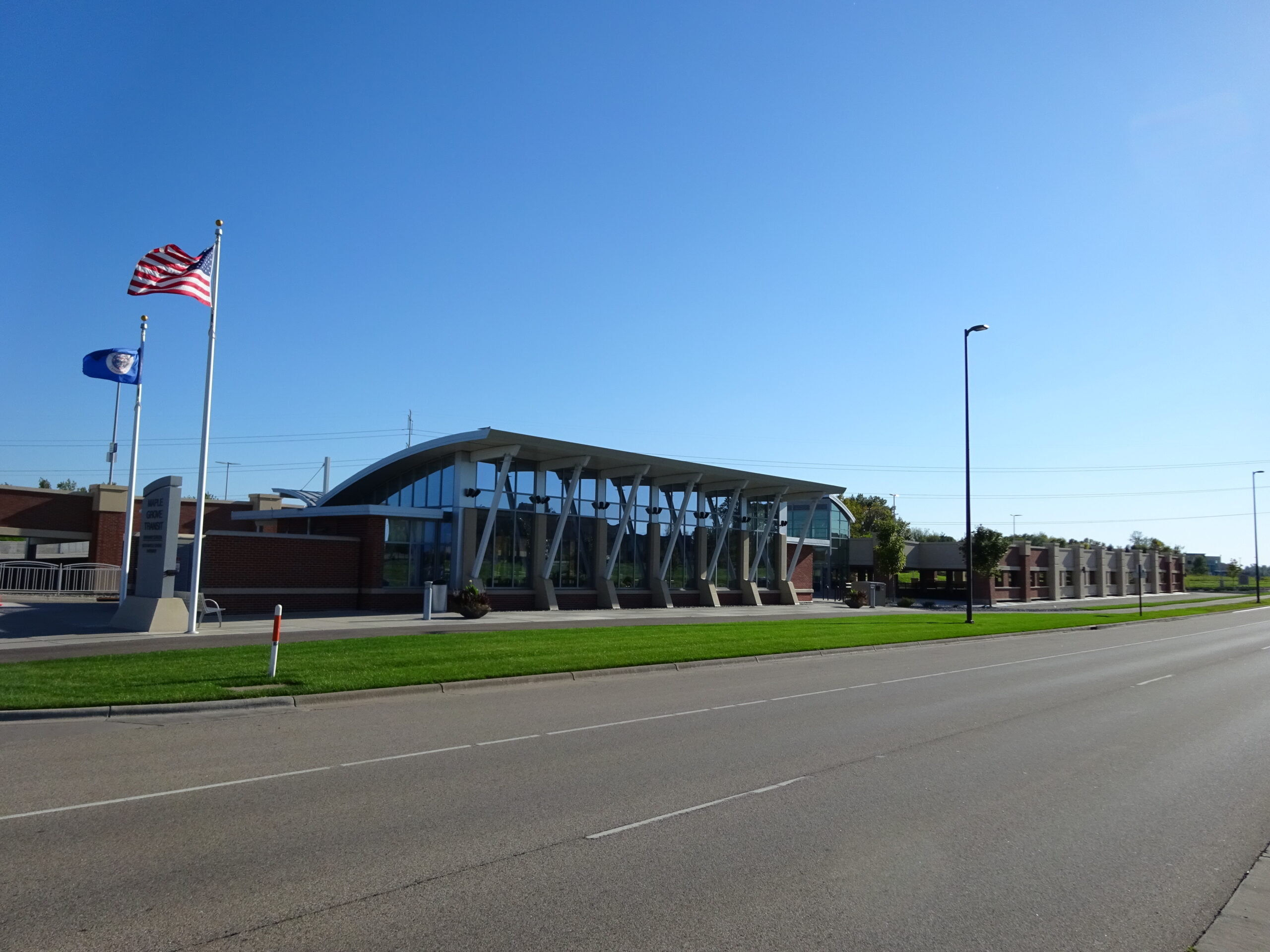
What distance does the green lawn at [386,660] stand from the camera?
13055mm

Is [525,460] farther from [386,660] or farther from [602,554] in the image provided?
[386,660]

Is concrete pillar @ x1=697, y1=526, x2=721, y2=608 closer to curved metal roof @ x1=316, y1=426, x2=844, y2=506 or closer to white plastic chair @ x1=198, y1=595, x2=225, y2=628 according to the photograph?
curved metal roof @ x1=316, y1=426, x2=844, y2=506

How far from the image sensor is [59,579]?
36.0m

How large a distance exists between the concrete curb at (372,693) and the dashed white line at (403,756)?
13.4ft

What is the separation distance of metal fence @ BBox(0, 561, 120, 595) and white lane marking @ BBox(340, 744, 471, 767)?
3217 cm

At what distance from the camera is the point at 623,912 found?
16.9 ft

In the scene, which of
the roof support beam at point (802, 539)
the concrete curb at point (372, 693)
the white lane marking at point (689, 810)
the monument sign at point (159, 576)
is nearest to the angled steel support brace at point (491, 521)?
the monument sign at point (159, 576)

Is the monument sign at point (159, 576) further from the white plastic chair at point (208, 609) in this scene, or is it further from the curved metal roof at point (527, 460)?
the curved metal roof at point (527, 460)

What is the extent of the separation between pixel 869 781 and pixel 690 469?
32632 mm

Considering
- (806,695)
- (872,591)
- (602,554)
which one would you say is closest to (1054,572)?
(872,591)

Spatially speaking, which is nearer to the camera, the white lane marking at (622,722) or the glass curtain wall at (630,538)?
the white lane marking at (622,722)

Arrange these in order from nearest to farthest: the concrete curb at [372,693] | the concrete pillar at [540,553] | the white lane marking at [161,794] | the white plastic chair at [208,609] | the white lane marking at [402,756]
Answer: the white lane marking at [161,794] → the white lane marking at [402,756] → the concrete curb at [372,693] → the white plastic chair at [208,609] → the concrete pillar at [540,553]

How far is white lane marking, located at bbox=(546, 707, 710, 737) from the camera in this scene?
11.1m

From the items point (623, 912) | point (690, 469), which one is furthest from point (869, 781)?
point (690, 469)
